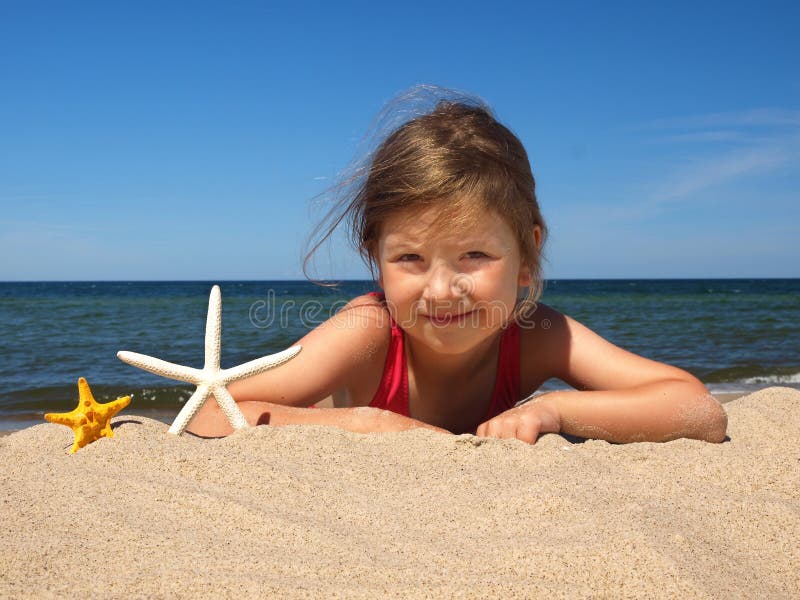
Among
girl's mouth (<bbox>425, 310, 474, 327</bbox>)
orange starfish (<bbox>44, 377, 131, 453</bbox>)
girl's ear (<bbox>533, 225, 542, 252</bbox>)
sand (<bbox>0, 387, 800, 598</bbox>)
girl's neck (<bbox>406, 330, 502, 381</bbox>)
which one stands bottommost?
sand (<bbox>0, 387, 800, 598</bbox>)

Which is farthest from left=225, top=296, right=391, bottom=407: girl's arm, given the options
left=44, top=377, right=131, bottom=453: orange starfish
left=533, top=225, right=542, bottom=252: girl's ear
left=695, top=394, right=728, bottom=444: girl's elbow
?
left=695, top=394, right=728, bottom=444: girl's elbow

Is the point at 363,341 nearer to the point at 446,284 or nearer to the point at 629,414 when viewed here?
the point at 446,284

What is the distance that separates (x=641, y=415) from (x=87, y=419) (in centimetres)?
203

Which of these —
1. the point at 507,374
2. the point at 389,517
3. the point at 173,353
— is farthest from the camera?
the point at 173,353

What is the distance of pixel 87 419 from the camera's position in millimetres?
2189

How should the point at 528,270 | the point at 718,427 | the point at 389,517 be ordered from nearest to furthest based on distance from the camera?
1. the point at 389,517
2. the point at 718,427
3. the point at 528,270

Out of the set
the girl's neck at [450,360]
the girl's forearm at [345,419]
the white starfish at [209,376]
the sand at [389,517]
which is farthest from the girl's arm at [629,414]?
the white starfish at [209,376]

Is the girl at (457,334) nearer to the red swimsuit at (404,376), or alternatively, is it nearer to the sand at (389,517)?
the red swimsuit at (404,376)

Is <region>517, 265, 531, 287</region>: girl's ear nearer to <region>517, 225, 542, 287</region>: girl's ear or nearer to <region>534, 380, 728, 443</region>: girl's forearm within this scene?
<region>517, 225, 542, 287</region>: girl's ear

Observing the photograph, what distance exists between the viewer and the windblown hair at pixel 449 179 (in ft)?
7.84

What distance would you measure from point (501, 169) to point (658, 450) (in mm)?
1204

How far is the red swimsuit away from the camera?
2.96m

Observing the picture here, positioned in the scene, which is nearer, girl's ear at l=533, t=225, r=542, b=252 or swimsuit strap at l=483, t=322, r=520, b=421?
girl's ear at l=533, t=225, r=542, b=252

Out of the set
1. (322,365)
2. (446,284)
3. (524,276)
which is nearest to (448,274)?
(446,284)
